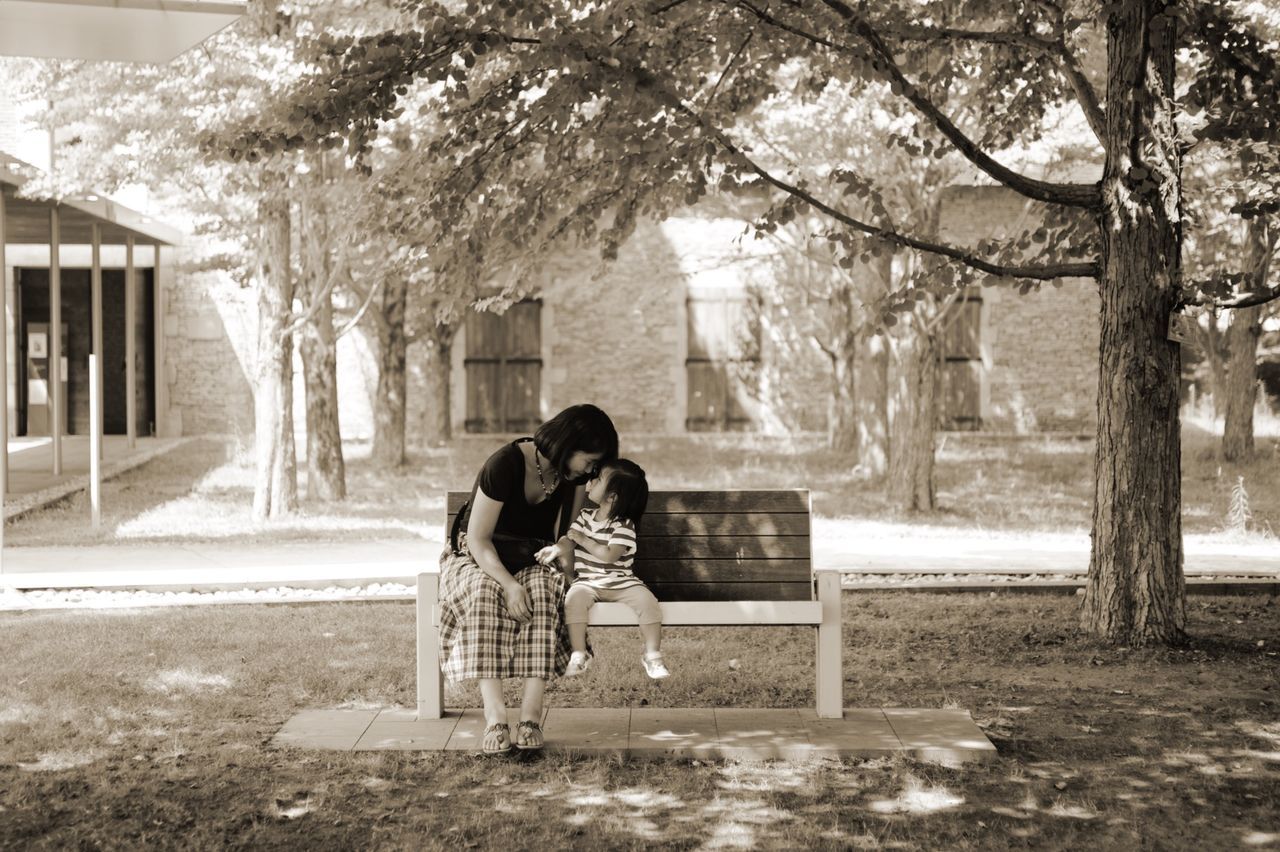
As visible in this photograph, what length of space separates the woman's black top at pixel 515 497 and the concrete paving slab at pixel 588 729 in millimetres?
694

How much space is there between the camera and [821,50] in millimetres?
7695

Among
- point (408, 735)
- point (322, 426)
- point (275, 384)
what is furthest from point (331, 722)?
point (322, 426)

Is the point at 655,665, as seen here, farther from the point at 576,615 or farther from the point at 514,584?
the point at 514,584

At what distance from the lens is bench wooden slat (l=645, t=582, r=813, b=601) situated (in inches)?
217

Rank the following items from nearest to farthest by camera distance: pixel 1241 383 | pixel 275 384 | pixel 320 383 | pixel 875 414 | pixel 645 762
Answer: pixel 645 762 → pixel 275 384 → pixel 320 383 → pixel 875 414 → pixel 1241 383

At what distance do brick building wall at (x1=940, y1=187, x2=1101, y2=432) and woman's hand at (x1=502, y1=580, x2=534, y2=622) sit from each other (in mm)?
18475

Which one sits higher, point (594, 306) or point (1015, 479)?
point (594, 306)

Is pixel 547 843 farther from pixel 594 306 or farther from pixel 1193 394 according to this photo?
pixel 1193 394

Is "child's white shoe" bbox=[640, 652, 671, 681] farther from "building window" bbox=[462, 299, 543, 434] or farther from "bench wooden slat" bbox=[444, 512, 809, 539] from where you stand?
"building window" bbox=[462, 299, 543, 434]

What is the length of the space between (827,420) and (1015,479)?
5.40 metres

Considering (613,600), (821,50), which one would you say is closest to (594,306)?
(821,50)

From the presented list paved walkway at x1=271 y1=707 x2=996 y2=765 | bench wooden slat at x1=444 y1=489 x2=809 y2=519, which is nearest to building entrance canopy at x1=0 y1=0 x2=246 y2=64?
bench wooden slat at x1=444 y1=489 x2=809 y2=519

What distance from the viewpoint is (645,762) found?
473 centimetres

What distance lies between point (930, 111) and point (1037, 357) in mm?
16677
